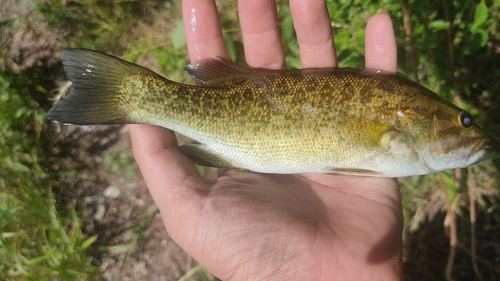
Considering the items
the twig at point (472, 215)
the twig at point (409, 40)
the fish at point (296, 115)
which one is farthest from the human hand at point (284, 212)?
the twig at point (472, 215)

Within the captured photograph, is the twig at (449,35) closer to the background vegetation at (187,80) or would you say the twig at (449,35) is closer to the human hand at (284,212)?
the background vegetation at (187,80)

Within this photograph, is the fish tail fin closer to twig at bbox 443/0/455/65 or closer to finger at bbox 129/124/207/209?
finger at bbox 129/124/207/209

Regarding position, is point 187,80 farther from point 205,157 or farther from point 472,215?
point 472,215

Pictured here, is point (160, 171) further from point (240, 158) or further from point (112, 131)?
point (112, 131)

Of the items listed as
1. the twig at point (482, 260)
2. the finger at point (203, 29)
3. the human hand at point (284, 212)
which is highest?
the finger at point (203, 29)

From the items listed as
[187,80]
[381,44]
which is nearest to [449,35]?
[381,44]

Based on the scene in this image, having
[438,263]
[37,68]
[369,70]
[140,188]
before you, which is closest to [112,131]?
[140,188]
